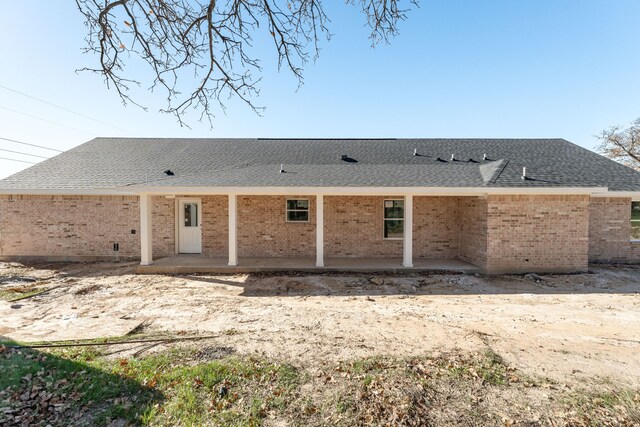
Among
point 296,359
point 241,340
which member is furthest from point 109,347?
point 296,359

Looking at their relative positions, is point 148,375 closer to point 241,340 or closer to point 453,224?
point 241,340

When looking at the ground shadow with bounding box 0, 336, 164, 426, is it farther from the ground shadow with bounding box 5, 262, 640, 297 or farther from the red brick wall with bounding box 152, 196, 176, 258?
the red brick wall with bounding box 152, 196, 176, 258

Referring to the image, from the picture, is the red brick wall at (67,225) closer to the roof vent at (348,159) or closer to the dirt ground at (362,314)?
the dirt ground at (362,314)

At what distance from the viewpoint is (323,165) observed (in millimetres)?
12203

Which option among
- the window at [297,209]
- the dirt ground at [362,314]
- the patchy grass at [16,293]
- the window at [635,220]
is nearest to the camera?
the dirt ground at [362,314]

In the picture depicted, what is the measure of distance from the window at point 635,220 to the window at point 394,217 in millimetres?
8278

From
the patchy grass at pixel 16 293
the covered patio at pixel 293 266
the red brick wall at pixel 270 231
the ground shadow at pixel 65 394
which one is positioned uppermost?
the red brick wall at pixel 270 231

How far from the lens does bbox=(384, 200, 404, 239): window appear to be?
11.7 metres

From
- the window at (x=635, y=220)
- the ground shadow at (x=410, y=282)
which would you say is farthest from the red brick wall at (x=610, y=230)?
the ground shadow at (x=410, y=282)

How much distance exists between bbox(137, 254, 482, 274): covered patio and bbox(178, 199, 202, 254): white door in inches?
43.9

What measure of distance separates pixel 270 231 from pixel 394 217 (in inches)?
189

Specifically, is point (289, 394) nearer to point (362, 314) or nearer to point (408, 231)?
point (362, 314)

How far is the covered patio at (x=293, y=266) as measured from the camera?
961cm

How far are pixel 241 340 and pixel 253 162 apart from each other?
939 cm
